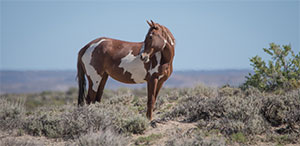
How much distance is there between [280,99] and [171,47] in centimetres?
292

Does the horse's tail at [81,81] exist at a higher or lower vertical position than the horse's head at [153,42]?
lower

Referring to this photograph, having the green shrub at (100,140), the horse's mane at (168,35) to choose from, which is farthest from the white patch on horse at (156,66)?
the green shrub at (100,140)

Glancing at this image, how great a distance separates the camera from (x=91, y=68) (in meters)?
8.51

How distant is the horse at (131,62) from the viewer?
7.70 m

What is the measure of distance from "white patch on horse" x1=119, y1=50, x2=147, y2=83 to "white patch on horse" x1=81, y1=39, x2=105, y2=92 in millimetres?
753

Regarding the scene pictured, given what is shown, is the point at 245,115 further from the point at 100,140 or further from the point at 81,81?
the point at 81,81

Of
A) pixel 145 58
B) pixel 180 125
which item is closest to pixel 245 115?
pixel 180 125

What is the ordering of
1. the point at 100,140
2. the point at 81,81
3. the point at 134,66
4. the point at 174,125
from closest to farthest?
the point at 100,140 < the point at 174,125 < the point at 134,66 < the point at 81,81

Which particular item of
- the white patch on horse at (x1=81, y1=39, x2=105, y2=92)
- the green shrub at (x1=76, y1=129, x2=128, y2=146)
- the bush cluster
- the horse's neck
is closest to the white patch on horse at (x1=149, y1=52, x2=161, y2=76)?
the horse's neck

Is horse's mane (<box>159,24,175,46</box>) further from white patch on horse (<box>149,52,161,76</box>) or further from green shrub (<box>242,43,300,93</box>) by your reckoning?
green shrub (<box>242,43,300,93</box>)

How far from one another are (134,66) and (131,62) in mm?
134

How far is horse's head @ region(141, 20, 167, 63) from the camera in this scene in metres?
7.53

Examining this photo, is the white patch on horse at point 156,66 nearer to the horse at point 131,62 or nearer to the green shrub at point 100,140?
the horse at point 131,62

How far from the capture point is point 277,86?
10.7 meters
